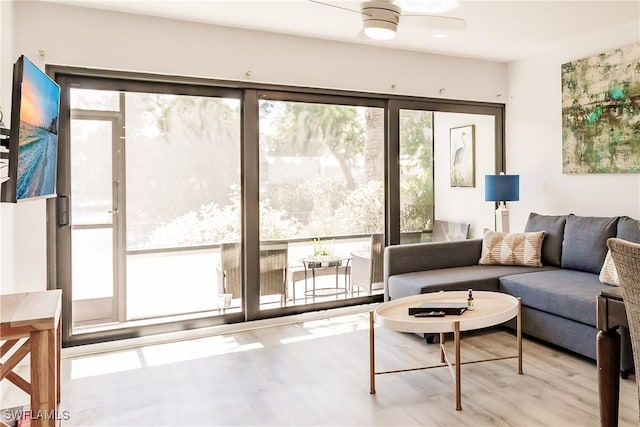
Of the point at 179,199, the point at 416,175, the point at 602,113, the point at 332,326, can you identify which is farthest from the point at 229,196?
the point at 602,113

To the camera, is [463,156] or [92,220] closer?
[92,220]

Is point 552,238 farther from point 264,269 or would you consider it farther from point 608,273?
point 264,269

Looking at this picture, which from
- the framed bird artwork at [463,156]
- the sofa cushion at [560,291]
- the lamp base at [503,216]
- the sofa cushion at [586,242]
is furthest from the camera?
the framed bird artwork at [463,156]

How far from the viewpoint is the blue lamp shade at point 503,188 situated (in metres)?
4.56

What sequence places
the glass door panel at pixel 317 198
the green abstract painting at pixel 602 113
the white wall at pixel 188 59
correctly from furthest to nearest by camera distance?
the glass door panel at pixel 317 198 < the green abstract painting at pixel 602 113 < the white wall at pixel 188 59

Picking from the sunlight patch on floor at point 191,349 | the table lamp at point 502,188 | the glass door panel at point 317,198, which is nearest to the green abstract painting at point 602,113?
the table lamp at point 502,188

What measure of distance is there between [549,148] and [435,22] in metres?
2.65

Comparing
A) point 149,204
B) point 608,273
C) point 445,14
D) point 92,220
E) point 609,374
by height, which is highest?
point 445,14

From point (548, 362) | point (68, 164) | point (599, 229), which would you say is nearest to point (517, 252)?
point (599, 229)

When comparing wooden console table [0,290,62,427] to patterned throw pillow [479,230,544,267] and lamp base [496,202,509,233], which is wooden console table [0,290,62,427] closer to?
patterned throw pillow [479,230,544,267]

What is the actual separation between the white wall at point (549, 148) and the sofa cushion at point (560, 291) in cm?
87

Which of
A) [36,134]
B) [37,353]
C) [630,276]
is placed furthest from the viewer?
[36,134]

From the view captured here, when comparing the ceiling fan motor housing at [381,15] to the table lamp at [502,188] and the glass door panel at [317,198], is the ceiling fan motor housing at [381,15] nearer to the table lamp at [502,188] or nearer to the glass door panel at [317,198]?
the glass door panel at [317,198]

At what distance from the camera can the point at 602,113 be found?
411 cm
